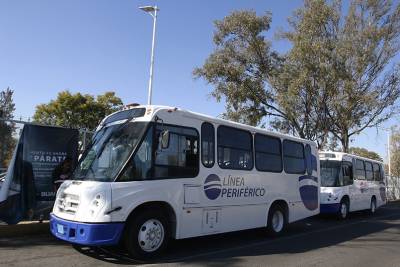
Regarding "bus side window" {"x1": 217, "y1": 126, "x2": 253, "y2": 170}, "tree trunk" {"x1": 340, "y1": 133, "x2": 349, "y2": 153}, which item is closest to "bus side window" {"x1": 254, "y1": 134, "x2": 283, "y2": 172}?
"bus side window" {"x1": 217, "y1": 126, "x2": 253, "y2": 170}

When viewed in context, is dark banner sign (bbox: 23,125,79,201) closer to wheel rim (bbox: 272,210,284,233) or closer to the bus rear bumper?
wheel rim (bbox: 272,210,284,233)

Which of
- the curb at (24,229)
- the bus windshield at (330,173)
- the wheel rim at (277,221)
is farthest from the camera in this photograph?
the bus windshield at (330,173)

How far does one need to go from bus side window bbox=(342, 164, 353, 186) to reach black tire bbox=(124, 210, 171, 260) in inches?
452

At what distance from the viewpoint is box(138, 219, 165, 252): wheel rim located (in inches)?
317

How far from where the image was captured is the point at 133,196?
786 centimetres

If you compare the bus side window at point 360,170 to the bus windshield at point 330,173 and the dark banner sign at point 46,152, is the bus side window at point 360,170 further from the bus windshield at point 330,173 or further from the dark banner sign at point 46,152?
the dark banner sign at point 46,152

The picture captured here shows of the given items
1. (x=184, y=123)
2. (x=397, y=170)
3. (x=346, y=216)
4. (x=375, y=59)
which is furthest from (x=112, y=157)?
(x=397, y=170)

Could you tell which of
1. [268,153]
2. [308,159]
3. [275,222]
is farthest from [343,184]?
[268,153]

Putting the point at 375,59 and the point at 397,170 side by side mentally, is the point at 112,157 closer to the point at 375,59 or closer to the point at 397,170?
the point at 375,59

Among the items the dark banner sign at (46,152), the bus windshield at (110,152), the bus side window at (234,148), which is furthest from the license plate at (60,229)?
the bus side window at (234,148)

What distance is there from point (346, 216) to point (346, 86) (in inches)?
252

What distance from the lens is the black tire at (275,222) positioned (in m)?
11.8

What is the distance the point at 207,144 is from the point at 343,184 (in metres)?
10.1

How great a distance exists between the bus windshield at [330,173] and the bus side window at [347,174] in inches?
13.2
